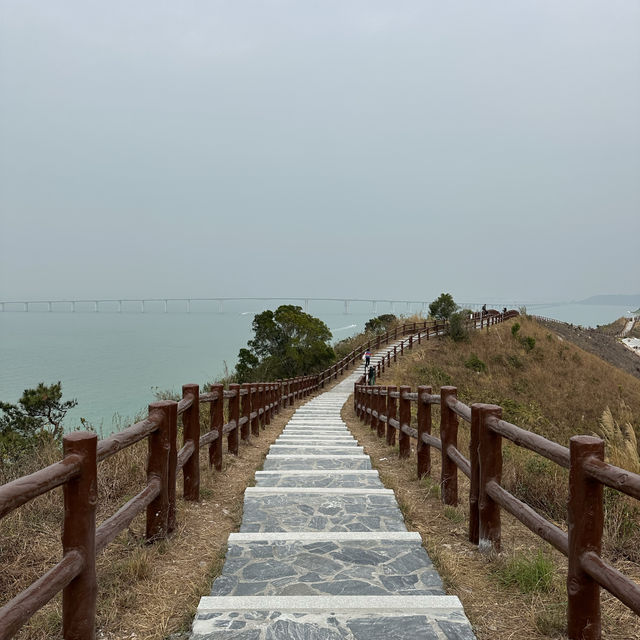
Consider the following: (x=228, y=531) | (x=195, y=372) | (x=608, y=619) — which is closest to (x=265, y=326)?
(x=195, y=372)

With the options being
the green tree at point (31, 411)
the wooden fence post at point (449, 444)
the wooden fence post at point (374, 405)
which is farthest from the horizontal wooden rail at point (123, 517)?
the green tree at point (31, 411)

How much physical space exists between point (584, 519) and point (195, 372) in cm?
4787

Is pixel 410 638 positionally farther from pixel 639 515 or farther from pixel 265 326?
pixel 265 326

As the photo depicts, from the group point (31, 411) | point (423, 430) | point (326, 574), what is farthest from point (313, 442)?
point (31, 411)

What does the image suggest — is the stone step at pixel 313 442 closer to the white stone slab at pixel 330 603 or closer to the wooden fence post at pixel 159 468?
the wooden fence post at pixel 159 468

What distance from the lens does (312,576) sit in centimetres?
334

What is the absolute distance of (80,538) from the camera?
2484 millimetres

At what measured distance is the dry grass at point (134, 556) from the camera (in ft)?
9.33

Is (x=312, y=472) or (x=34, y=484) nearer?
(x=34, y=484)

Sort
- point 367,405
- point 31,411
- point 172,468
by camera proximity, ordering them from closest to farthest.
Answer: point 172,468
point 31,411
point 367,405

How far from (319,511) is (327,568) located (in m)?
1.27

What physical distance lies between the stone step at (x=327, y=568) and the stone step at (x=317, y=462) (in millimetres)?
2627

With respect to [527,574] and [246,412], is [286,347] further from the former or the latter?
[527,574]

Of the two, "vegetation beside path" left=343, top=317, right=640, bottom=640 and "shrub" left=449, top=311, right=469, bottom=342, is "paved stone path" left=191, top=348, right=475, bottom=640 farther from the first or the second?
"shrub" left=449, top=311, right=469, bottom=342
